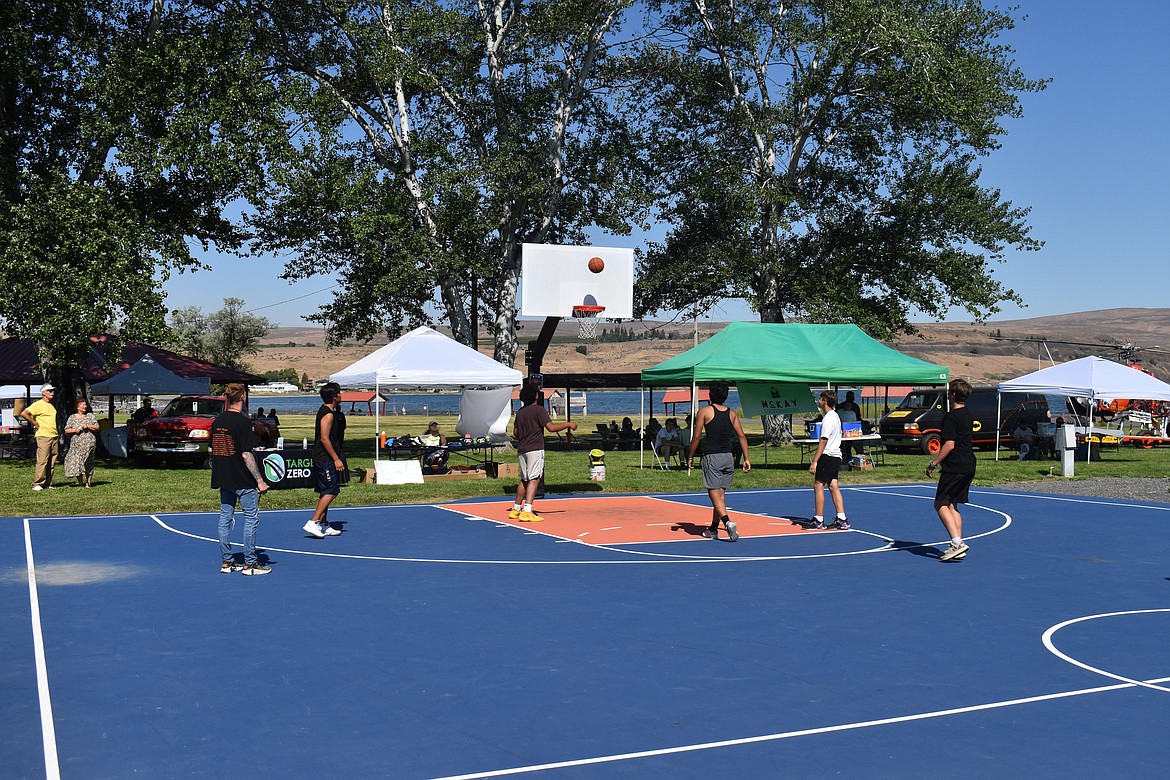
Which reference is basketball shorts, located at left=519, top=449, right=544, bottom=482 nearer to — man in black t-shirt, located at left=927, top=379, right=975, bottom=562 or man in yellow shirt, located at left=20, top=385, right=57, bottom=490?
man in black t-shirt, located at left=927, top=379, right=975, bottom=562

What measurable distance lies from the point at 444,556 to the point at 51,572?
4.35 meters

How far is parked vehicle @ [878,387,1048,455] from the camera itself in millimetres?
33875

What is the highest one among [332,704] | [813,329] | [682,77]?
[682,77]

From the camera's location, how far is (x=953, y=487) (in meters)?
12.5

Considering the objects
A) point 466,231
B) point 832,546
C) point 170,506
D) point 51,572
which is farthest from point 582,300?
point 51,572

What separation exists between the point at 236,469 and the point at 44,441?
37.7 feet

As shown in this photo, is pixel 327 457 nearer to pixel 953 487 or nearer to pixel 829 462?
pixel 829 462

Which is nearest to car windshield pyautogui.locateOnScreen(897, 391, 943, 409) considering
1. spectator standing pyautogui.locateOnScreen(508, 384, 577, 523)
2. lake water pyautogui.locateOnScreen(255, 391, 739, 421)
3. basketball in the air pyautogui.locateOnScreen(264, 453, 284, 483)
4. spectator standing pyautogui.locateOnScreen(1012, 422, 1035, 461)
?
spectator standing pyautogui.locateOnScreen(1012, 422, 1035, 461)

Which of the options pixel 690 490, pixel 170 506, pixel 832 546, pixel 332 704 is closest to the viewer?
pixel 332 704

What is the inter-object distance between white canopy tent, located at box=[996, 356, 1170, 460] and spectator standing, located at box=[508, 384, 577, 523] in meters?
16.9

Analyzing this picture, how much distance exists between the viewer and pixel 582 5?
32.4m

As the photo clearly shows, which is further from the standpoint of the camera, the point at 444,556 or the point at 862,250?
the point at 862,250

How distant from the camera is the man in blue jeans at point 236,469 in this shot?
11.3 m

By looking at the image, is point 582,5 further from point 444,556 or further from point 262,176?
point 444,556
